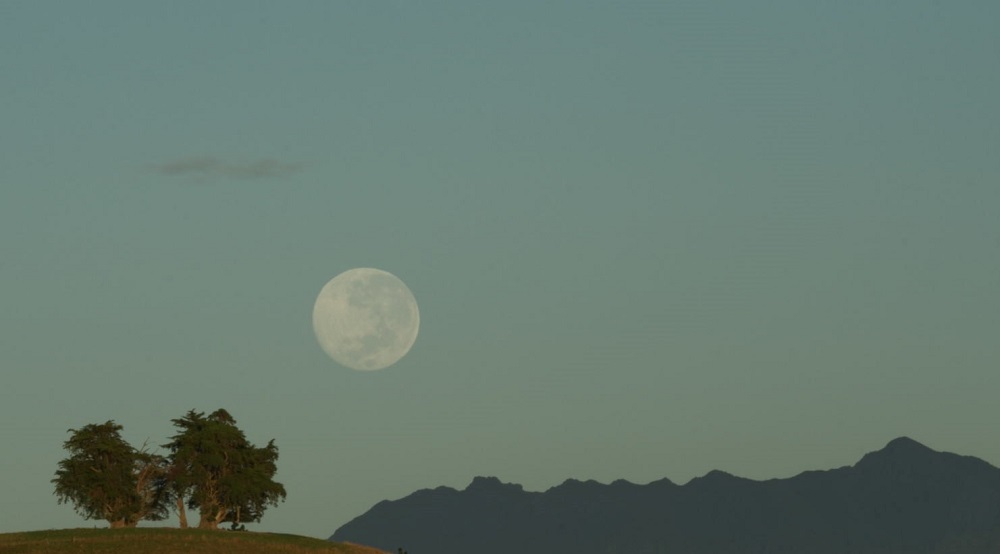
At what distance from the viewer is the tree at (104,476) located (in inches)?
5517

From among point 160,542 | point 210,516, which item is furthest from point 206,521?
point 160,542

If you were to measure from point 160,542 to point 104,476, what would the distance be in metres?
24.8

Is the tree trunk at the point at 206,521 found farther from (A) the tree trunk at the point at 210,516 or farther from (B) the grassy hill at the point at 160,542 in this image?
(B) the grassy hill at the point at 160,542

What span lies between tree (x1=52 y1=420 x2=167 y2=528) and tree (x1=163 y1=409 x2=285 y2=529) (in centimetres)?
340

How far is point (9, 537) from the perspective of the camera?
407 feet

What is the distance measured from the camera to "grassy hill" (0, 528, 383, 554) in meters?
115

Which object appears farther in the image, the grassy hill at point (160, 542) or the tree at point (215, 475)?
the tree at point (215, 475)

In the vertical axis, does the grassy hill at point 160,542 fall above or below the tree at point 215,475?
below

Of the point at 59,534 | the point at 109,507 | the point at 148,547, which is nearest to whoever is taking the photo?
the point at 148,547

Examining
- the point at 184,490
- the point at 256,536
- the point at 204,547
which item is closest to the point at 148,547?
the point at 204,547

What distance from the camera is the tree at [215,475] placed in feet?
465

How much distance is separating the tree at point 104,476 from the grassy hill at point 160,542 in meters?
13.2

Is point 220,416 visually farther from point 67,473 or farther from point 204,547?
point 204,547

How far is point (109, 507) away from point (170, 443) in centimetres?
807
